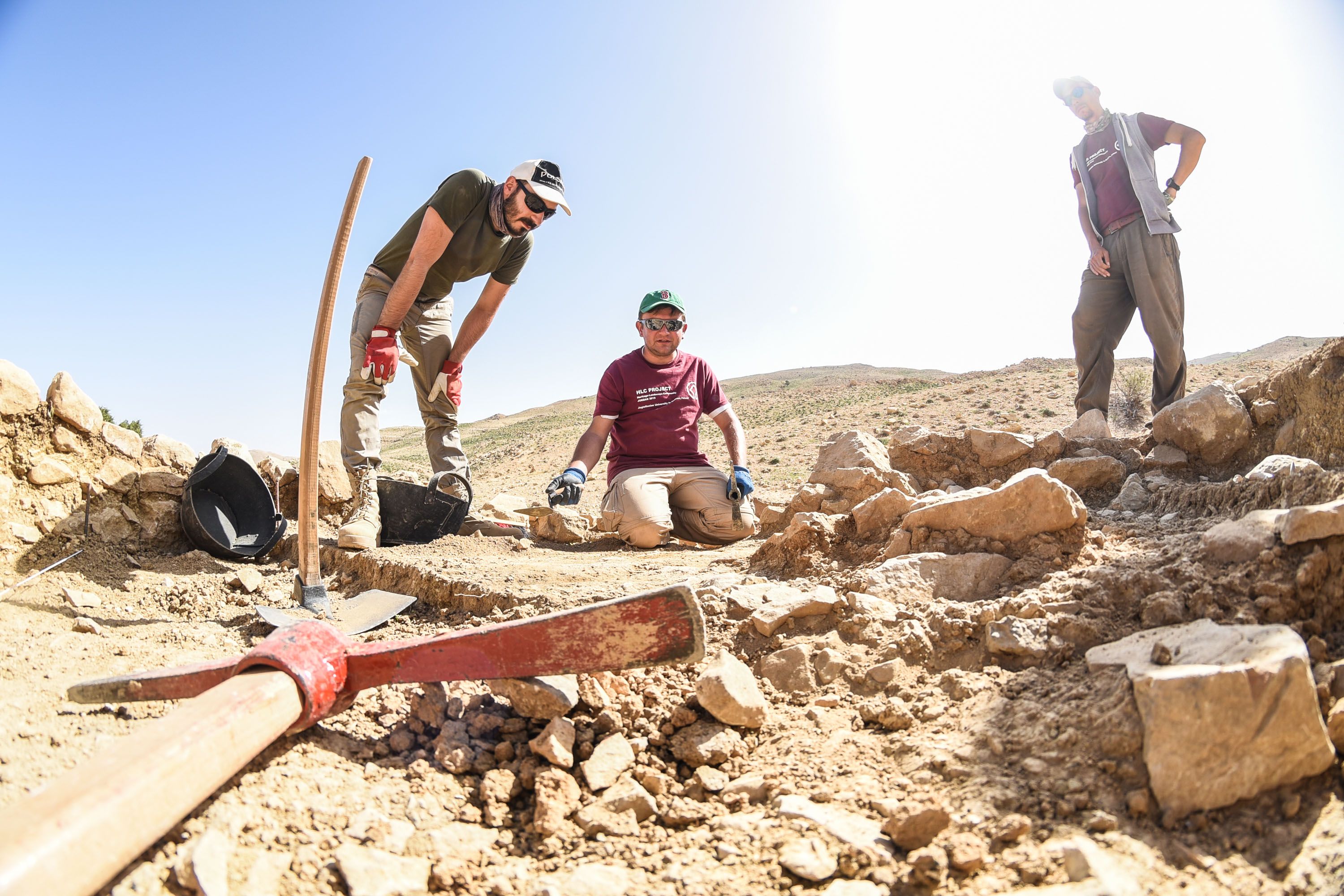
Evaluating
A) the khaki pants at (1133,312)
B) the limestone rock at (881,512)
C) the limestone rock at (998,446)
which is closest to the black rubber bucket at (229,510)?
the limestone rock at (881,512)

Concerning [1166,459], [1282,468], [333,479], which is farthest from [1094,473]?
[333,479]

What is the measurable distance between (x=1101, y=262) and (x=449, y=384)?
3953mm

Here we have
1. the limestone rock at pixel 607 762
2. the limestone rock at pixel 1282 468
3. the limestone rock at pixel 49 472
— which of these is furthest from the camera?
the limestone rock at pixel 49 472

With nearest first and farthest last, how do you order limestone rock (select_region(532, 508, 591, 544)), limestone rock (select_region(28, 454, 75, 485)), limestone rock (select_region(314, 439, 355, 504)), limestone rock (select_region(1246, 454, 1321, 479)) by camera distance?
limestone rock (select_region(1246, 454, 1321, 479)) < limestone rock (select_region(28, 454, 75, 485)) < limestone rock (select_region(314, 439, 355, 504)) < limestone rock (select_region(532, 508, 591, 544))

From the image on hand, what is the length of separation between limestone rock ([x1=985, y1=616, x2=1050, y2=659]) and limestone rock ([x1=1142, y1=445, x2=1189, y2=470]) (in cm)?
173

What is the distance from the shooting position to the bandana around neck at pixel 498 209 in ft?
12.6

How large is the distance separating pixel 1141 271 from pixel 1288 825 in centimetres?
348

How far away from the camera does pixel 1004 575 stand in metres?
2.36

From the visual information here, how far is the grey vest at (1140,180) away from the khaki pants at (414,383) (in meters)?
3.92

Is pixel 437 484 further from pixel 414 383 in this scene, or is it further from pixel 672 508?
pixel 672 508

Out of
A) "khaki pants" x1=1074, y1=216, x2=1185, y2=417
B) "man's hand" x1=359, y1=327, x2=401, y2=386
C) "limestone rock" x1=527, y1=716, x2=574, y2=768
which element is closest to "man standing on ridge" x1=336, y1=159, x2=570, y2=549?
"man's hand" x1=359, y1=327, x2=401, y2=386

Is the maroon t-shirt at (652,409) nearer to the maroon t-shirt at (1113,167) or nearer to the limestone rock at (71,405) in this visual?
the maroon t-shirt at (1113,167)

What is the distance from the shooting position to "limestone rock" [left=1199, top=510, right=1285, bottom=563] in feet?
5.86

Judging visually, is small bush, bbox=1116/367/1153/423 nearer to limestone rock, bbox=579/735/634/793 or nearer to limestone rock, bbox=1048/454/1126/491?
limestone rock, bbox=1048/454/1126/491
